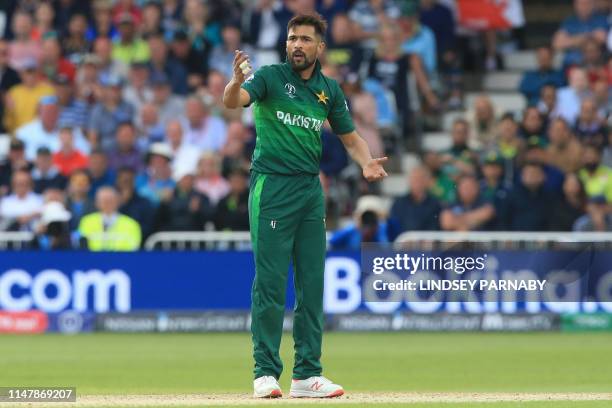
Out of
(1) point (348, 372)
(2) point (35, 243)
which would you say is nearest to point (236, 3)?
(2) point (35, 243)

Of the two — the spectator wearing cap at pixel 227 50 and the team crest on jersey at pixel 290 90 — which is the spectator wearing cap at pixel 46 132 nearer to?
the spectator wearing cap at pixel 227 50

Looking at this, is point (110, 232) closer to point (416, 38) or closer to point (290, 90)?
point (416, 38)

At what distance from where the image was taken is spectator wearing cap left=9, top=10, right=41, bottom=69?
2384 cm

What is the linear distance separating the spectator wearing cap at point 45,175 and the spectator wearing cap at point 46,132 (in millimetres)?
831

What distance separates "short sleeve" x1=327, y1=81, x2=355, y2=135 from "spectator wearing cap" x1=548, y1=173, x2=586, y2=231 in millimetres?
9191

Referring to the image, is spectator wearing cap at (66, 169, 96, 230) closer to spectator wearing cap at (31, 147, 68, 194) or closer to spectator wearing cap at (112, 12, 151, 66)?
spectator wearing cap at (31, 147, 68, 194)

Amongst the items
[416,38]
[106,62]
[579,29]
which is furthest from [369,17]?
[106,62]

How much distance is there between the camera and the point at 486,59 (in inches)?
980

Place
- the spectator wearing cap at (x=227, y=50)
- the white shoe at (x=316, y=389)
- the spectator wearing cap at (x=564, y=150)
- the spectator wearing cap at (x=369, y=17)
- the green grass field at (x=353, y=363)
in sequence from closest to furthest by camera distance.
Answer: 1. the white shoe at (x=316, y=389)
2. the green grass field at (x=353, y=363)
3. the spectator wearing cap at (x=564, y=150)
4. the spectator wearing cap at (x=227, y=50)
5. the spectator wearing cap at (x=369, y=17)

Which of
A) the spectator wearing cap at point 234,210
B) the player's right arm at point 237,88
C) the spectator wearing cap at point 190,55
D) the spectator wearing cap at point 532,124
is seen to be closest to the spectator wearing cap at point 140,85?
the spectator wearing cap at point 190,55

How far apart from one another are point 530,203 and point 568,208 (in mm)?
475

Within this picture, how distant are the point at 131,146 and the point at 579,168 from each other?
592 centimetres

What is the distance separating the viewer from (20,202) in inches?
834

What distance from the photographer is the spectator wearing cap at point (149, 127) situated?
22.5m
